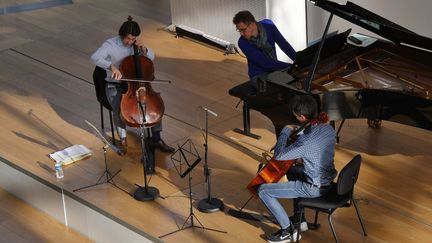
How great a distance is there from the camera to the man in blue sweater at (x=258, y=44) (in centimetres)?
737

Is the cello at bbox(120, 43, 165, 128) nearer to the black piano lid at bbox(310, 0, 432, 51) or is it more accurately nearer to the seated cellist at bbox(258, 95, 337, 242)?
the seated cellist at bbox(258, 95, 337, 242)

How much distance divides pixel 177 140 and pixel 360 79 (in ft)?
5.88

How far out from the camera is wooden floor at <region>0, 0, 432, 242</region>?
21.9ft

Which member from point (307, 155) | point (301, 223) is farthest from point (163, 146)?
point (307, 155)

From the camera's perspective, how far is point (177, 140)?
7898 mm

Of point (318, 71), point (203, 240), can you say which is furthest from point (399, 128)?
point (203, 240)

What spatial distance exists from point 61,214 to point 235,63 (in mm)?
3041

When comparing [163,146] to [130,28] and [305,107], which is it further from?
[305,107]

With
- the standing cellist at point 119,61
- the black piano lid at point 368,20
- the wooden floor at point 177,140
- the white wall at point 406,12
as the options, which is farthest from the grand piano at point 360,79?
the white wall at point 406,12

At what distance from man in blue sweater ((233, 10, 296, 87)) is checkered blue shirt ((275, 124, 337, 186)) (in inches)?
57.0

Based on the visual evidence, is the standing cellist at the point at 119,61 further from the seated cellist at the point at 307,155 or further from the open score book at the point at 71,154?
the seated cellist at the point at 307,155

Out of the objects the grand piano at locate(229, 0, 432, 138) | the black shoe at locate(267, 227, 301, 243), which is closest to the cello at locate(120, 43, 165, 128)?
the grand piano at locate(229, 0, 432, 138)

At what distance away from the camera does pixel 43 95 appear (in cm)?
888

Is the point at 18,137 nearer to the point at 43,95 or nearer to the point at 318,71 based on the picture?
the point at 43,95
